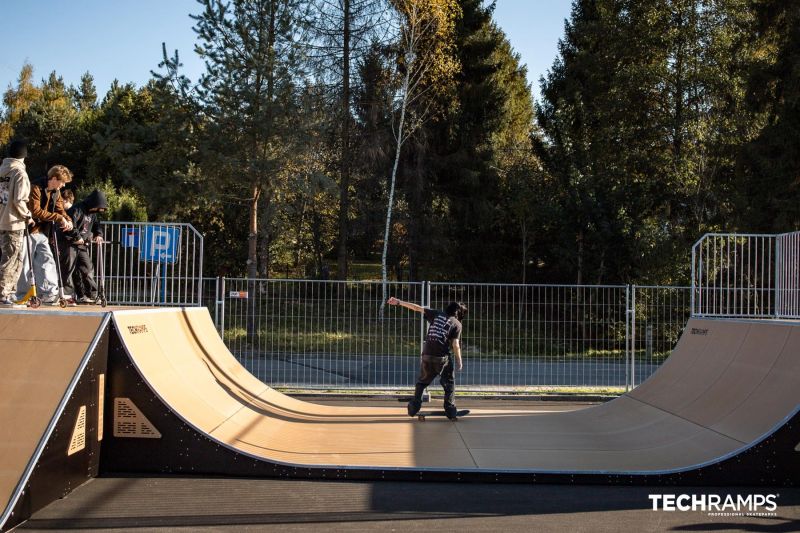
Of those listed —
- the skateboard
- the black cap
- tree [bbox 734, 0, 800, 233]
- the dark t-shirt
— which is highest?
tree [bbox 734, 0, 800, 233]

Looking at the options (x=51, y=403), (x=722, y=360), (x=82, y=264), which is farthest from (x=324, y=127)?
(x=51, y=403)

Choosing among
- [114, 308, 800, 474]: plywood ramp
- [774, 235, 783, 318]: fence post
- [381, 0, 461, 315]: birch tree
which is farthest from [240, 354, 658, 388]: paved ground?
[381, 0, 461, 315]: birch tree

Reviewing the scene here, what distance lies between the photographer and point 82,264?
33.4 ft

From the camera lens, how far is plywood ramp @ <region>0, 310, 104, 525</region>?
5742 millimetres

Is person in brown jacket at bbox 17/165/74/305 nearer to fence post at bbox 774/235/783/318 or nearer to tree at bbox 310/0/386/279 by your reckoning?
fence post at bbox 774/235/783/318

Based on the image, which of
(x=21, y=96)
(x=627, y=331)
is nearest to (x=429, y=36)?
(x=627, y=331)

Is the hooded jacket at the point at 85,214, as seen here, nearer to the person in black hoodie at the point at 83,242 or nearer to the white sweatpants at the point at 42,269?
the person in black hoodie at the point at 83,242

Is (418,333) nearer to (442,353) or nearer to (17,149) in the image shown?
(442,353)

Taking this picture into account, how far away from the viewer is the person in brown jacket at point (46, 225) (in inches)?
338

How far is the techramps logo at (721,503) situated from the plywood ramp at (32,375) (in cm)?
524

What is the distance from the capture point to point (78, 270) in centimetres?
1034

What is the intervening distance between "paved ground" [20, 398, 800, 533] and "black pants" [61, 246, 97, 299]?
383 cm

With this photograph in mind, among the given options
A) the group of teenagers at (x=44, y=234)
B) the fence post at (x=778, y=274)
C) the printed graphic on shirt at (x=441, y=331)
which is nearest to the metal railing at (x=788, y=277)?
the fence post at (x=778, y=274)

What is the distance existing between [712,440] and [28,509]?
663 cm
